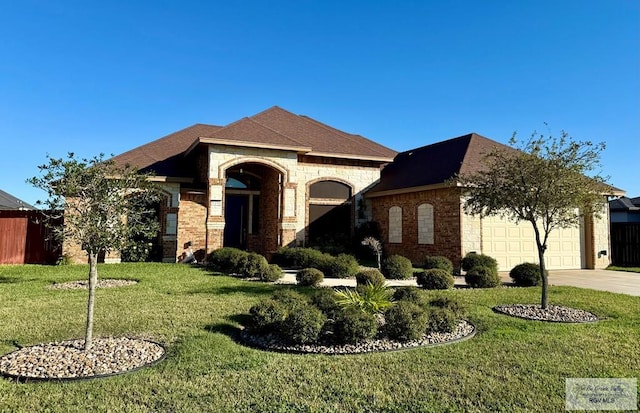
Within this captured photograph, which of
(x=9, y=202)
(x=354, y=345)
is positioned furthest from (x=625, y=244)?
(x=9, y=202)

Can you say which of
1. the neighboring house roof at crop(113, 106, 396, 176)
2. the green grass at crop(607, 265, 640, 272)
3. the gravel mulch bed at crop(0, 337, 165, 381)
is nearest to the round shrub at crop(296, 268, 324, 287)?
the gravel mulch bed at crop(0, 337, 165, 381)

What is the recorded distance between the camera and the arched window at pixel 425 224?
16.3m

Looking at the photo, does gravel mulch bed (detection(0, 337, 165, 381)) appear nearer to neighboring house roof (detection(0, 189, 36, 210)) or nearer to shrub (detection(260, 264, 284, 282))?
shrub (detection(260, 264, 284, 282))

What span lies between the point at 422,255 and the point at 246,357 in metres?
12.6

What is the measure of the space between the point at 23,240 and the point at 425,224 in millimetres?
15587

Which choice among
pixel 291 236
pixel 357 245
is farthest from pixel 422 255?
pixel 291 236

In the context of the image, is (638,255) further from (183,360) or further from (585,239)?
(183,360)

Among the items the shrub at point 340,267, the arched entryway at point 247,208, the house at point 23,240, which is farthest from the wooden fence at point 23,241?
the shrub at point 340,267

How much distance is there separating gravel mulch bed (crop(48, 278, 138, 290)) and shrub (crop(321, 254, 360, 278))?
5.73 meters

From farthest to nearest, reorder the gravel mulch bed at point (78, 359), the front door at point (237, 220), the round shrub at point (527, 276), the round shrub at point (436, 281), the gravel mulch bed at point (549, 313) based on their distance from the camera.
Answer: the front door at point (237, 220) → the round shrub at point (527, 276) → the round shrub at point (436, 281) → the gravel mulch bed at point (549, 313) → the gravel mulch bed at point (78, 359)

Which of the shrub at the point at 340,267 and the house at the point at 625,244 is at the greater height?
the house at the point at 625,244

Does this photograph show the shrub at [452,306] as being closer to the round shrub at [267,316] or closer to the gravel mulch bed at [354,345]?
the gravel mulch bed at [354,345]

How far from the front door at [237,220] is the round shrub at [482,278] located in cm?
1248

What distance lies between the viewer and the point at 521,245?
16.0 metres
